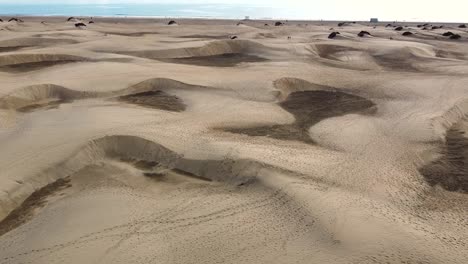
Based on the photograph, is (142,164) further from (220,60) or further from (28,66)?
(220,60)

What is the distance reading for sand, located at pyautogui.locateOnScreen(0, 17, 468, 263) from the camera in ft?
18.8

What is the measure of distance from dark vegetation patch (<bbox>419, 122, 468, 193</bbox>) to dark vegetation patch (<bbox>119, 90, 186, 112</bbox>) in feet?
21.7

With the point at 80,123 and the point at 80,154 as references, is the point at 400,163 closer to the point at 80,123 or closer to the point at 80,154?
the point at 80,154

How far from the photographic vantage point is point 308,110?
12672 millimetres

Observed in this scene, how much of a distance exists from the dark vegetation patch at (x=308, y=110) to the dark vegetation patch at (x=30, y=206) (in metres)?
4.14

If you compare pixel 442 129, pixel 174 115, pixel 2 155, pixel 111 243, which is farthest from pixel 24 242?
pixel 442 129

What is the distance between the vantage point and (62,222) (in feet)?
20.7

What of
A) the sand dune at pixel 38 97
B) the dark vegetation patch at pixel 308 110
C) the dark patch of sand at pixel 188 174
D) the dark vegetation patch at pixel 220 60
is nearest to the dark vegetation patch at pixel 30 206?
the dark patch of sand at pixel 188 174

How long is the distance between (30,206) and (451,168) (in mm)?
7949

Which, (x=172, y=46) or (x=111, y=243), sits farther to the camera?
(x=172, y=46)

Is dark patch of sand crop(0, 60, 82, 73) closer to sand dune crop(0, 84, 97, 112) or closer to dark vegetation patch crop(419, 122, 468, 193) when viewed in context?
sand dune crop(0, 84, 97, 112)

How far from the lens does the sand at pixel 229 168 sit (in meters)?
5.73

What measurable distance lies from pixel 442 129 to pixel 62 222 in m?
9.19

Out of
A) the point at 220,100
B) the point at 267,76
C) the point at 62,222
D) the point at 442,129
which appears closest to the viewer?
the point at 62,222
